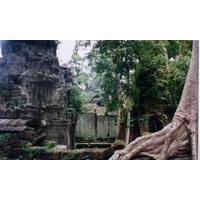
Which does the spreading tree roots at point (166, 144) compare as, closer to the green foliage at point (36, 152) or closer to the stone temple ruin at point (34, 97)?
the stone temple ruin at point (34, 97)

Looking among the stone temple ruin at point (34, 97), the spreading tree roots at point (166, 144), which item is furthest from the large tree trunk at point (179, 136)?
the stone temple ruin at point (34, 97)

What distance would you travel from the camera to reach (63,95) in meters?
5.41

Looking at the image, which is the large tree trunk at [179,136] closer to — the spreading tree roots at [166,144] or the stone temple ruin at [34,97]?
the spreading tree roots at [166,144]

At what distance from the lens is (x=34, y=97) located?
5422 millimetres

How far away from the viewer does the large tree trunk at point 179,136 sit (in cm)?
527

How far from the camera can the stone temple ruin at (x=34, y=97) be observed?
5340mm

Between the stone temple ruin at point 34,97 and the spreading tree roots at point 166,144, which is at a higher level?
the stone temple ruin at point 34,97

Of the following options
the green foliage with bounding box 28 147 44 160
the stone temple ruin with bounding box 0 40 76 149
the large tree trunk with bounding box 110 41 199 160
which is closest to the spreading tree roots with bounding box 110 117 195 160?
the large tree trunk with bounding box 110 41 199 160

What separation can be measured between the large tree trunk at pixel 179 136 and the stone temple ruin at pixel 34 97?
1.10 meters

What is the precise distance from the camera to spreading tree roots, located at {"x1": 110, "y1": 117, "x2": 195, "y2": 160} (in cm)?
530

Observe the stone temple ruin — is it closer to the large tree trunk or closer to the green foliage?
the green foliage

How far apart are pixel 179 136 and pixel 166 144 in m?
0.27

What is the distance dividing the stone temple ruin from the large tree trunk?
1103 millimetres
